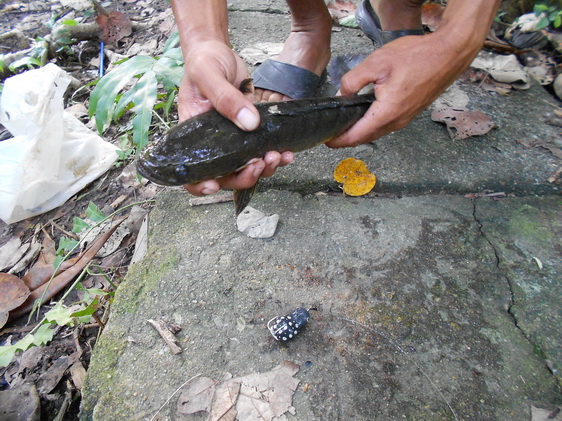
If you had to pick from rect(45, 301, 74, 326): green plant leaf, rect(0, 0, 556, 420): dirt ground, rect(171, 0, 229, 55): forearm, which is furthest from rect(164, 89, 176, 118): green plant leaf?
rect(45, 301, 74, 326): green plant leaf

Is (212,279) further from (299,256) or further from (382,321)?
(382,321)

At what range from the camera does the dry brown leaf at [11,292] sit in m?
2.56

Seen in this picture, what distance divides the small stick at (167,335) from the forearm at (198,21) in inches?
62.7

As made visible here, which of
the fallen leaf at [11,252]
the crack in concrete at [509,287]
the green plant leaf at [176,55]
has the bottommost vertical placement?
the fallen leaf at [11,252]

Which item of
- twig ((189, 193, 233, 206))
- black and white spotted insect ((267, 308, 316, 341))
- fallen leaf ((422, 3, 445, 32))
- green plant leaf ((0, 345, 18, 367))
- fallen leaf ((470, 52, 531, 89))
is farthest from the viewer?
fallen leaf ((422, 3, 445, 32))

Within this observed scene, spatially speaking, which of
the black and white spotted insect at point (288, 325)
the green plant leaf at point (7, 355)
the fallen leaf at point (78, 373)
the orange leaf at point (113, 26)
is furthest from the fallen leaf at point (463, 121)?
the orange leaf at point (113, 26)

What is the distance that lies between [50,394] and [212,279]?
1072 mm

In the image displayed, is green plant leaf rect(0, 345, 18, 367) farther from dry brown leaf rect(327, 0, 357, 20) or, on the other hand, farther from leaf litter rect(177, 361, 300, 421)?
dry brown leaf rect(327, 0, 357, 20)

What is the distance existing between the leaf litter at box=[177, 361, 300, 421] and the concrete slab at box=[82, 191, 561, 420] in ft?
0.14

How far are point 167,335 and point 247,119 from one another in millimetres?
1118

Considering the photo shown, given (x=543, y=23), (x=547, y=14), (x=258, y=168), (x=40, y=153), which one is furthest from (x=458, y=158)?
(x=40, y=153)

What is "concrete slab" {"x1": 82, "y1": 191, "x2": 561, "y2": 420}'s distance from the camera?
1.70 metres

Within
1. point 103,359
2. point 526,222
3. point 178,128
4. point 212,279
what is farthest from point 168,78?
point 526,222

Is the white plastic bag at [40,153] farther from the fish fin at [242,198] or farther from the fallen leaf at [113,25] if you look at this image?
the fallen leaf at [113,25]
